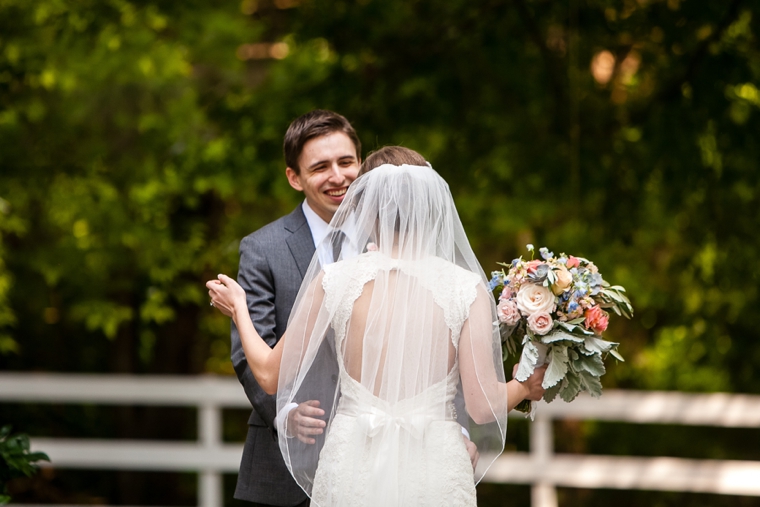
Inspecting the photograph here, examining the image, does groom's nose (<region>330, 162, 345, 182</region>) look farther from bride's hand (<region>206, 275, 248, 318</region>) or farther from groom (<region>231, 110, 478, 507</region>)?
bride's hand (<region>206, 275, 248, 318</region>)

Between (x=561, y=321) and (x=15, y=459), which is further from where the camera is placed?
(x=15, y=459)

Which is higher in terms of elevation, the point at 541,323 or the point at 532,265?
the point at 532,265

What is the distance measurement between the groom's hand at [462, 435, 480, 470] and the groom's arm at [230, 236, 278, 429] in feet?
2.39

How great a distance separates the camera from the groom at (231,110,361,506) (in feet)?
10.5

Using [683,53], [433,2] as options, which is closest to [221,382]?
[433,2]

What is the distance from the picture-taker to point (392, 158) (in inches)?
113

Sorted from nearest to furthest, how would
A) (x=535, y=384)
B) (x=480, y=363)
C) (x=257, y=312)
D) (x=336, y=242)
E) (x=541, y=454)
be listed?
1. (x=480, y=363)
2. (x=535, y=384)
3. (x=336, y=242)
4. (x=257, y=312)
5. (x=541, y=454)

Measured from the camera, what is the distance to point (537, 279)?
110 inches

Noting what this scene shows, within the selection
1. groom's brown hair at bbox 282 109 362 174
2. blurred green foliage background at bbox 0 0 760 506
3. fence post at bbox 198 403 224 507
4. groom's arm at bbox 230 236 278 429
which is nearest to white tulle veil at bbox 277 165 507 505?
groom's arm at bbox 230 236 278 429

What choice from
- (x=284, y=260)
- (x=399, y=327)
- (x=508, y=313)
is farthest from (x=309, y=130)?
(x=508, y=313)

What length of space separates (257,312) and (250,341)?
1.01 ft

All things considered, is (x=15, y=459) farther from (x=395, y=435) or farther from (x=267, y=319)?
(x=395, y=435)

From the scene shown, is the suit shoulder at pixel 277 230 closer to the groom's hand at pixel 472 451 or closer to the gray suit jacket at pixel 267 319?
the gray suit jacket at pixel 267 319

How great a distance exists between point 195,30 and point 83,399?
9.93 feet
